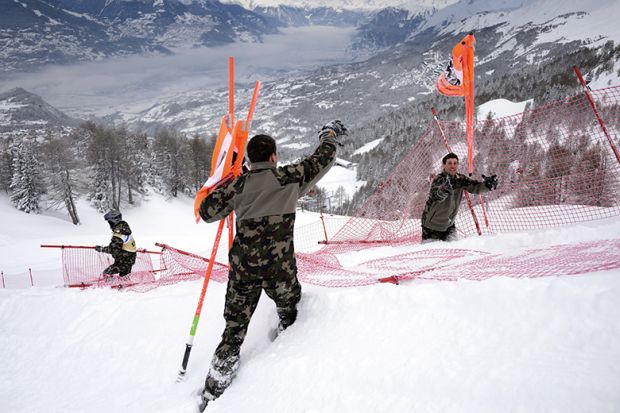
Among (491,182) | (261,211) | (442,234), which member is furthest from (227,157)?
(442,234)

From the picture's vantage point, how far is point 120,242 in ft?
20.9

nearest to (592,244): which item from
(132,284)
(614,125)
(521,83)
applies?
(614,125)

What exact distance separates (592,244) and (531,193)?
207 inches

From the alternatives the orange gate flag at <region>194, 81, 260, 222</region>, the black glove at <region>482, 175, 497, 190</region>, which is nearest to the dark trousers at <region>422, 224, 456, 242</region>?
the black glove at <region>482, 175, 497, 190</region>

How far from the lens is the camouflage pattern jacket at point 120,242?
6.25m

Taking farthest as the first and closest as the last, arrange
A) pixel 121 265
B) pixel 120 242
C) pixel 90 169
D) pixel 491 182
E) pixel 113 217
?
1. pixel 90 169
2. pixel 121 265
3. pixel 120 242
4. pixel 113 217
5. pixel 491 182

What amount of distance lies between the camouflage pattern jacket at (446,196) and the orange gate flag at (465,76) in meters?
0.68

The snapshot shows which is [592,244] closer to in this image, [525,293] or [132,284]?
[525,293]

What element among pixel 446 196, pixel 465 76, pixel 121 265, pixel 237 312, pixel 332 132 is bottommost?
pixel 121 265

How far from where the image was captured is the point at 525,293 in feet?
7.18

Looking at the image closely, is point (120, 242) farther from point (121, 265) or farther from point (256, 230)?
point (256, 230)

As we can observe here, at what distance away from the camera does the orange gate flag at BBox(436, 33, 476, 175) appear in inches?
215

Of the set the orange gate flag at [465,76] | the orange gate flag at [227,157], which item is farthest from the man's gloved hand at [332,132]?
the orange gate flag at [465,76]

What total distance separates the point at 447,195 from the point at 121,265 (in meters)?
6.08
